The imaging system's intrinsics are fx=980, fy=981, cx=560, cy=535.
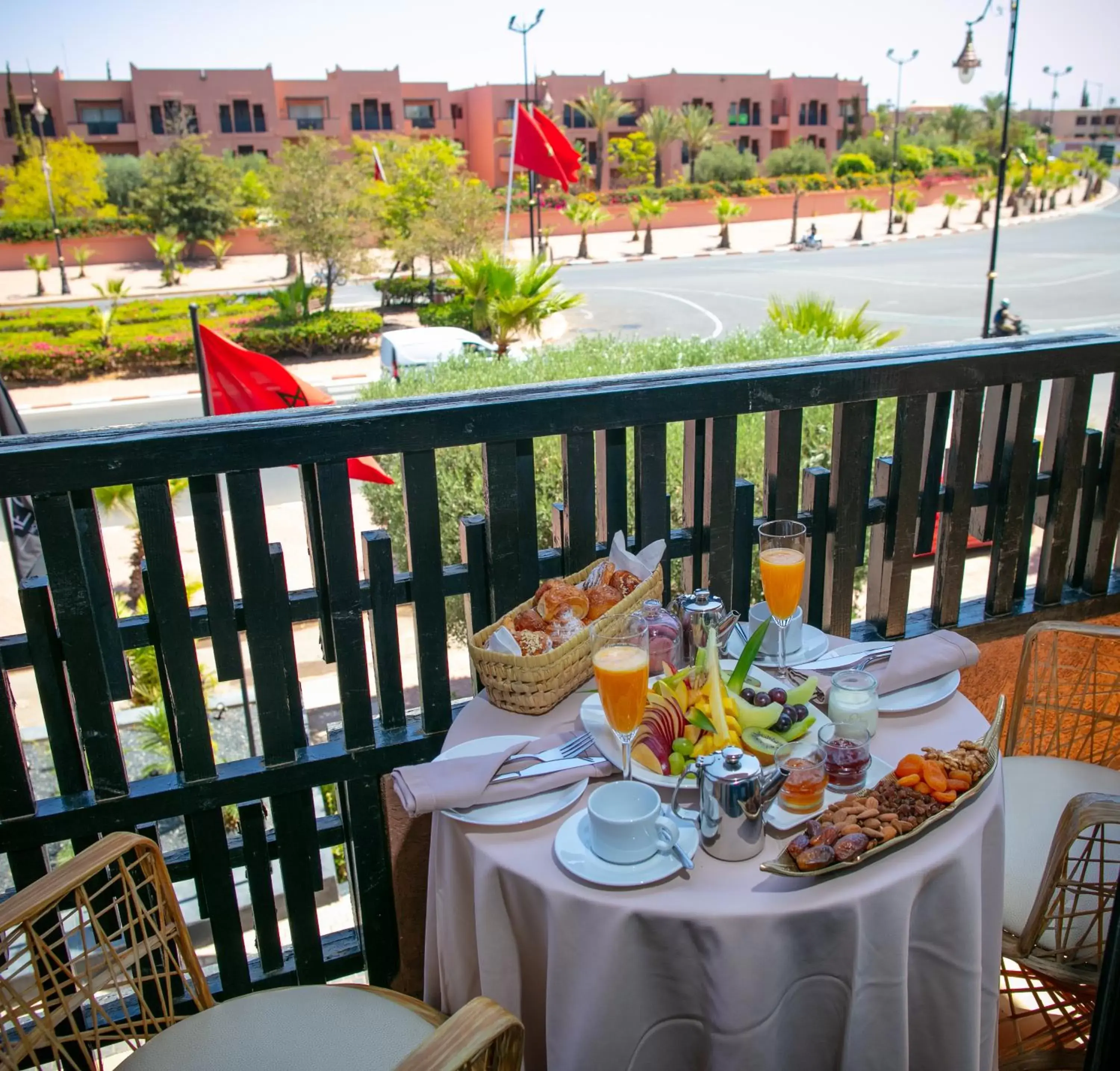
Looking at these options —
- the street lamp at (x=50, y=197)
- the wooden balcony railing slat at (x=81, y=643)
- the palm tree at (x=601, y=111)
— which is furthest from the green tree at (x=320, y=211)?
the palm tree at (x=601, y=111)

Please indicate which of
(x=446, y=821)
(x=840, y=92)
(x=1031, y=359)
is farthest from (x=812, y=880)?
(x=840, y=92)

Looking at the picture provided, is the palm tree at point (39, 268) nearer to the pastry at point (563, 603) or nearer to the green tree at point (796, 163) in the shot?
the pastry at point (563, 603)

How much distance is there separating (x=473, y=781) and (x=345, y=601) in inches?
26.0

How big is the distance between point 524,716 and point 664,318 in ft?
80.5

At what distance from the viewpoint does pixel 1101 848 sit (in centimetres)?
161

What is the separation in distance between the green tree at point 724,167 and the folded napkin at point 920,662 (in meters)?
53.7

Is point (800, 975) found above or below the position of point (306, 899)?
Answer: above

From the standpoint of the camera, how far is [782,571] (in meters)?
1.77

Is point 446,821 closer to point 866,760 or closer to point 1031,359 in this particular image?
point 866,760

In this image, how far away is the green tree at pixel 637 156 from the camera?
168 feet

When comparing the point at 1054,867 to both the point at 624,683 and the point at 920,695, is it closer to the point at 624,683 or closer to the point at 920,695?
the point at 920,695

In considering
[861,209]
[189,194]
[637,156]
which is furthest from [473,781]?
[637,156]

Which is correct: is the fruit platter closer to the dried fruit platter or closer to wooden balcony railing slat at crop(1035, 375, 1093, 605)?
the dried fruit platter

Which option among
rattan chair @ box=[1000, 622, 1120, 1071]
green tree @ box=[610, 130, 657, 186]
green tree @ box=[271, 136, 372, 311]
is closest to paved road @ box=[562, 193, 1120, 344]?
green tree @ box=[271, 136, 372, 311]
